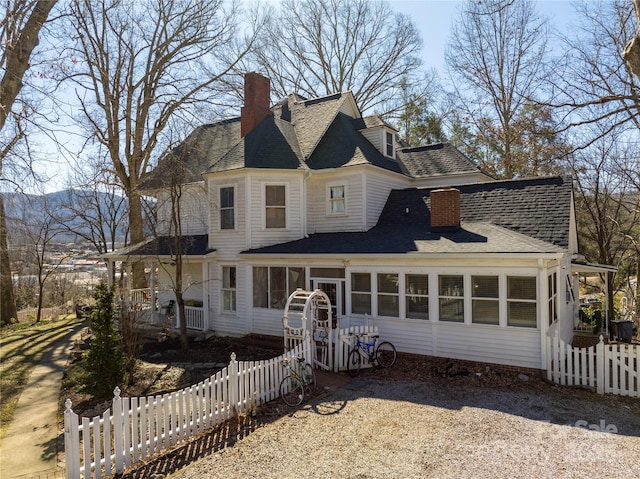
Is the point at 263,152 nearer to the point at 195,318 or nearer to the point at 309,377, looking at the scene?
the point at 195,318

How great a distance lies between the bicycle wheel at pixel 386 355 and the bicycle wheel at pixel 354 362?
0.75 meters

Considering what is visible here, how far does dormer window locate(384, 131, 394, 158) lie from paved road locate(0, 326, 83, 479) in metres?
14.8

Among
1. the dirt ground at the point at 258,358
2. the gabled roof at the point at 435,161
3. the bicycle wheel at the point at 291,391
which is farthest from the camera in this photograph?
the gabled roof at the point at 435,161

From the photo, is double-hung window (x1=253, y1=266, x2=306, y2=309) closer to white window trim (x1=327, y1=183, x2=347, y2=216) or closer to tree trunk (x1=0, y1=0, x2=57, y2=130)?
white window trim (x1=327, y1=183, x2=347, y2=216)

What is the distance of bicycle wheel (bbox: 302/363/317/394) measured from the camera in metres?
9.60

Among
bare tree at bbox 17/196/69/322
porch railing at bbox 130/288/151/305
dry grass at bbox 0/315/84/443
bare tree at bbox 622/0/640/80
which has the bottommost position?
dry grass at bbox 0/315/84/443

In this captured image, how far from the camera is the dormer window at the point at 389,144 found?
18.5 metres

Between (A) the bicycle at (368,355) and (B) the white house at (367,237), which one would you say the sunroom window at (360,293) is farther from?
(A) the bicycle at (368,355)

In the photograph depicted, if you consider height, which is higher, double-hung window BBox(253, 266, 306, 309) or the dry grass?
double-hung window BBox(253, 266, 306, 309)

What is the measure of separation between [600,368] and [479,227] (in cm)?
512

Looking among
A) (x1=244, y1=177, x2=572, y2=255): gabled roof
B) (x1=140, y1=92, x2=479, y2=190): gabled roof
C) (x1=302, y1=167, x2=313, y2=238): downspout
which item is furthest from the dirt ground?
(x1=140, y1=92, x2=479, y2=190): gabled roof

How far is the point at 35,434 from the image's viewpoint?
25.3 feet

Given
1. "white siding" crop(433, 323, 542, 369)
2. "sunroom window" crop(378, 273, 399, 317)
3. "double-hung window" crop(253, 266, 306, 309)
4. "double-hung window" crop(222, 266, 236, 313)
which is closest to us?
"white siding" crop(433, 323, 542, 369)

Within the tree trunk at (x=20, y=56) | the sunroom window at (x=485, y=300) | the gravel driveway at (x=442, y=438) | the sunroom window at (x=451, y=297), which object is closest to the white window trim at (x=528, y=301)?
the sunroom window at (x=485, y=300)
